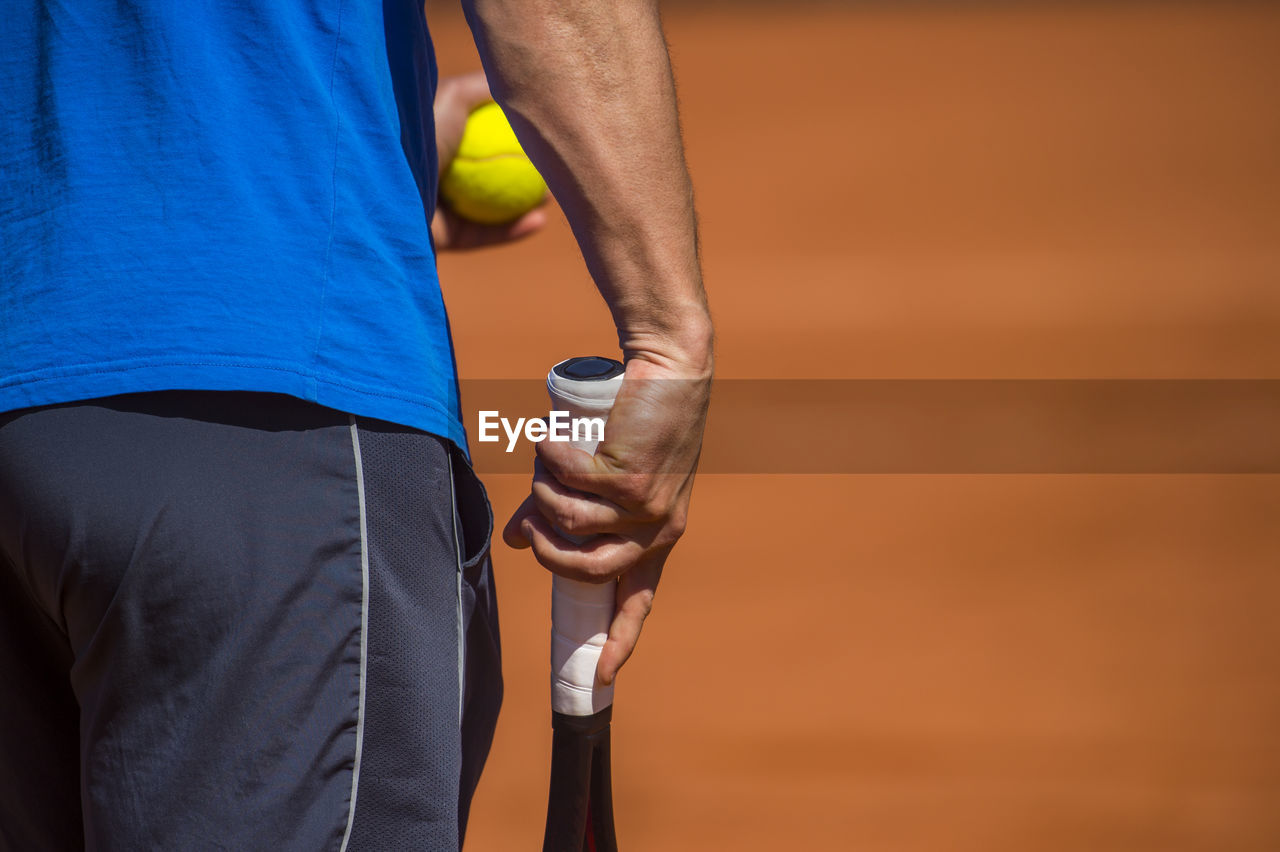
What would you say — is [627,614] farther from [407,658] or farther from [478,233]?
[478,233]

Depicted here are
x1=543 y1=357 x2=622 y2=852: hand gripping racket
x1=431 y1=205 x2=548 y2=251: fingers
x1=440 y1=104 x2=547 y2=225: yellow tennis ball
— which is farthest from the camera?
x1=440 y1=104 x2=547 y2=225: yellow tennis ball

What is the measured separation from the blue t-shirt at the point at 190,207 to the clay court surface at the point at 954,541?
69.1 inches

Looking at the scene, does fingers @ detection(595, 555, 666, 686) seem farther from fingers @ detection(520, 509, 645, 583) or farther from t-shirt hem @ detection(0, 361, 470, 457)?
t-shirt hem @ detection(0, 361, 470, 457)

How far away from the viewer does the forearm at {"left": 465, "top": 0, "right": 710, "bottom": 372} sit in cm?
112

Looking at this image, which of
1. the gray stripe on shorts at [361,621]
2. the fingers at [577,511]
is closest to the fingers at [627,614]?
the fingers at [577,511]

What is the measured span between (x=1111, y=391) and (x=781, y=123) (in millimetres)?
3603

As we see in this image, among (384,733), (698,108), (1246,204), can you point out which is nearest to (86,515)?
(384,733)

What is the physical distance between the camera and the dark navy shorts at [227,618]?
940 mm

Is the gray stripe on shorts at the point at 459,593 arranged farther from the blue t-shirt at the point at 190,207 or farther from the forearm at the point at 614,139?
the forearm at the point at 614,139

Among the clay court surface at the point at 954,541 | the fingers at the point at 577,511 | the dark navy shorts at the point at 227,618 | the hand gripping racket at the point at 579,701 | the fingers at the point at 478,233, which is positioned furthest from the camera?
the clay court surface at the point at 954,541

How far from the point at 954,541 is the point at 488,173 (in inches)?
80.1

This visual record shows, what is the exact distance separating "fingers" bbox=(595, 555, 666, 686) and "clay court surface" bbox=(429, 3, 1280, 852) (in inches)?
49.7

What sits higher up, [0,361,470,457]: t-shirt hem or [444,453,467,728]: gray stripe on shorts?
[0,361,470,457]: t-shirt hem

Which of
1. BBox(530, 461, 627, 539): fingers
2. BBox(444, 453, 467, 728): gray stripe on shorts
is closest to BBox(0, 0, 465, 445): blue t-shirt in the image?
BBox(444, 453, 467, 728): gray stripe on shorts
